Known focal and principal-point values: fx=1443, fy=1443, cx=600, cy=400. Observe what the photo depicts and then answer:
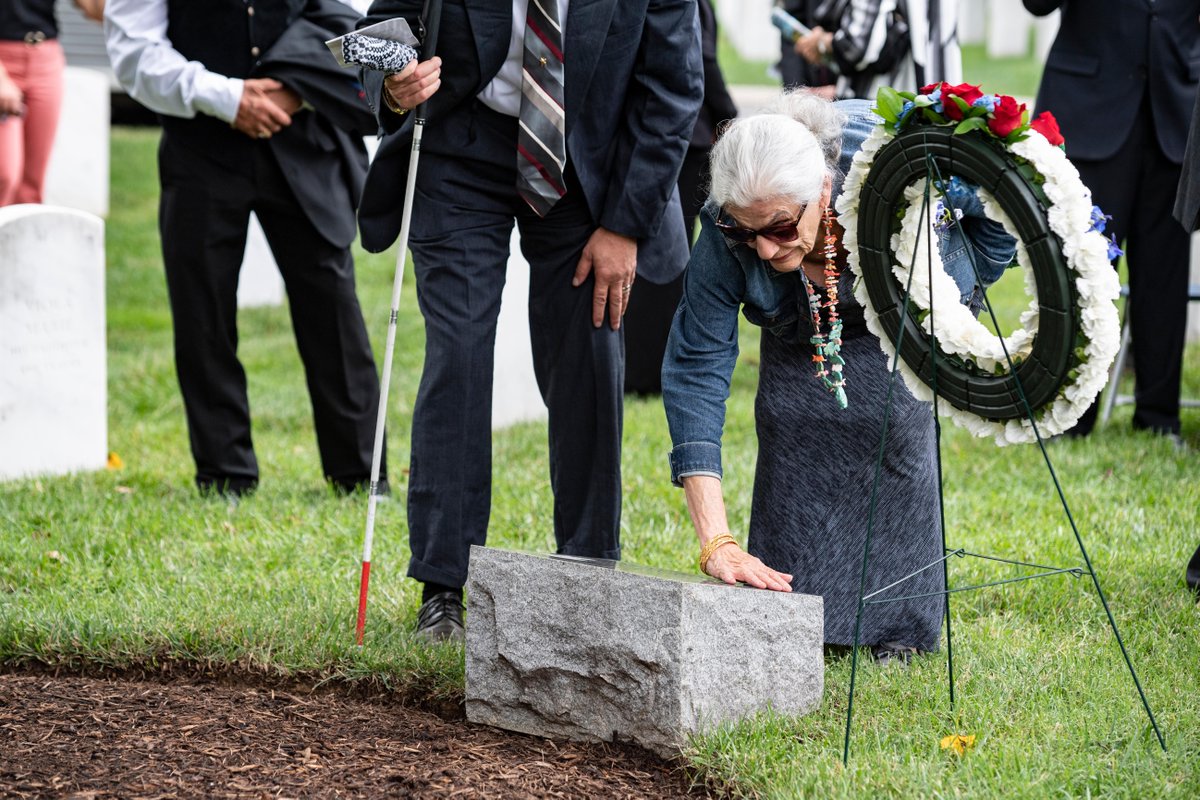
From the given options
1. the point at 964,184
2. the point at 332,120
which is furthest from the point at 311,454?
the point at 964,184

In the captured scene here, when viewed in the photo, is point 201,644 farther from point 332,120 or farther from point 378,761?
point 332,120

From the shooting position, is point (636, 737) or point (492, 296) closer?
point (636, 737)

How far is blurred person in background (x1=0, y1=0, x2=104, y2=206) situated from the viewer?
7918 millimetres

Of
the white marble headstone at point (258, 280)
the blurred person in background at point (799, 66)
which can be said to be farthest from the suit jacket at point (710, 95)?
the white marble headstone at point (258, 280)

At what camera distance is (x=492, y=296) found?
391cm

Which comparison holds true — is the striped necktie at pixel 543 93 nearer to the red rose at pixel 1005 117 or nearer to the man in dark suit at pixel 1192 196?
the red rose at pixel 1005 117

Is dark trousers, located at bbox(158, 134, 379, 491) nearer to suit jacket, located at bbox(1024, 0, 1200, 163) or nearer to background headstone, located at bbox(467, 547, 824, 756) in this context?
background headstone, located at bbox(467, 547, 824, 756)

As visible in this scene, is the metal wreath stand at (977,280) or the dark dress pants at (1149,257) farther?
the dark dress pants at (1149,257)

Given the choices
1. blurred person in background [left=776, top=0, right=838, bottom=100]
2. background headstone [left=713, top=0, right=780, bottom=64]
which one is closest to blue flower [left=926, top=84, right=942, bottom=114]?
blurred person in background [left=776, top=0, right=838, bottom=100]

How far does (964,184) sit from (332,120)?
2715 millimetres

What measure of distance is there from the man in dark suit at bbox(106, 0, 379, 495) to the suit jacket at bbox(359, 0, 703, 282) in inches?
51.8

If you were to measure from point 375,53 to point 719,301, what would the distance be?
3.41 feet

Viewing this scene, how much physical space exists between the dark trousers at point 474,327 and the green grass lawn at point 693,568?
1.23 ft

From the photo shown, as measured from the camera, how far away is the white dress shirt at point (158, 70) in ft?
16.5
